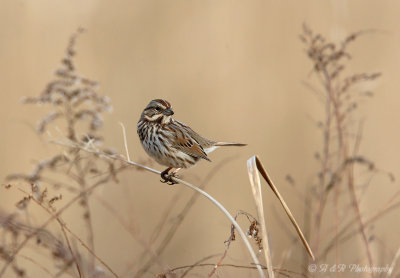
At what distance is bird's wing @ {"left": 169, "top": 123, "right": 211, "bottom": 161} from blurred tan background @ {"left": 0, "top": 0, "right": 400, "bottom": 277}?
→ 1.27 meters

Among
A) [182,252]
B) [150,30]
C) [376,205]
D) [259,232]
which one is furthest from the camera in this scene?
[150,30]

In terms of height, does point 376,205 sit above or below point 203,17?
below

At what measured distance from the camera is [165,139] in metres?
3.66

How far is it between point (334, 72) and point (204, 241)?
2.47m

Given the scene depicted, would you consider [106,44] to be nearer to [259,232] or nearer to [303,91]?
[303,91]

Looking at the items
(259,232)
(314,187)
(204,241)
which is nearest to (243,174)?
(204,241)

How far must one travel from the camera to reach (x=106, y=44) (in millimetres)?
5547

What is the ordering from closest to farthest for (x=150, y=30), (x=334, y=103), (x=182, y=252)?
(x=334, y=103), (x=182, y=252), (x=150, y=30)

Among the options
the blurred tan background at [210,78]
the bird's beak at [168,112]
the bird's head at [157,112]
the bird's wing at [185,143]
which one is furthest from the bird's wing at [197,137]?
the blurred tan background at [210,78]

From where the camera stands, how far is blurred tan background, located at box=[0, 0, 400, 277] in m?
5.16

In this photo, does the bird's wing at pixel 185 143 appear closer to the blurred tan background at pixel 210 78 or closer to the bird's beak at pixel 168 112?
the bird's beak at pixel 168 112

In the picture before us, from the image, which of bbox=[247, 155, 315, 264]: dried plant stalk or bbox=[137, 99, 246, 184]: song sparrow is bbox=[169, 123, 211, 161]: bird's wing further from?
bbox=[247, 155, 315, 264]: dried plant stalk

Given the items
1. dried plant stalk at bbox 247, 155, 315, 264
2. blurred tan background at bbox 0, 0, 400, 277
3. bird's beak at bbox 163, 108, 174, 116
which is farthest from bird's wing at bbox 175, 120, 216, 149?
dried plant stalk at bbox 247, 155, 315, 264

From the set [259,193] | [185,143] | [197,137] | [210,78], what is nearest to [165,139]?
[185,143]
